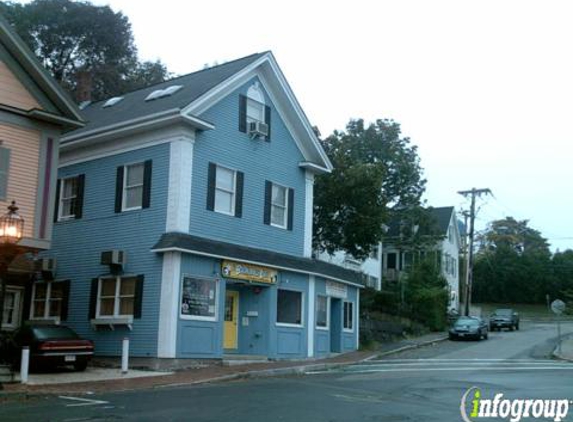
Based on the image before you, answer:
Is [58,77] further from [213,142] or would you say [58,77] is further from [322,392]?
[322,392]

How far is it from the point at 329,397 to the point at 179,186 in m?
9.26

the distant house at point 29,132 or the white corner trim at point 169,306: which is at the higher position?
the distant house at point 29,132

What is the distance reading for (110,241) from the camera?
23.3 m

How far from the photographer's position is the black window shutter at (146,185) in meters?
22.5

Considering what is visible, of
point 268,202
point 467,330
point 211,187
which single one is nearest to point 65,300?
point 211,187

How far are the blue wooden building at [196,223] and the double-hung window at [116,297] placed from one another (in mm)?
42

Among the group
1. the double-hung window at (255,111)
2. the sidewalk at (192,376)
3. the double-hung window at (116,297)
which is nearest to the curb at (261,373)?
the sidewalk at (192,376)

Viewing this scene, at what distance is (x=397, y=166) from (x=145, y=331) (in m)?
31.0

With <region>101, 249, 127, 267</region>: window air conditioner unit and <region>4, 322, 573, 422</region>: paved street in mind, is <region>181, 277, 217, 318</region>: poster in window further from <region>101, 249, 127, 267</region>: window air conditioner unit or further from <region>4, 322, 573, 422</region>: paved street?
<region>4, 322, 573, 422</region>: paved street

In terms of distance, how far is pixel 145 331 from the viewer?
21.4 m

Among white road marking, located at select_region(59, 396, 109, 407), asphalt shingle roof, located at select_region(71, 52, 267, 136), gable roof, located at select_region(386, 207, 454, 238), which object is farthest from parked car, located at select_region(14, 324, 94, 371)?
gable roof, located at select_region(386, 207, 454, 238)

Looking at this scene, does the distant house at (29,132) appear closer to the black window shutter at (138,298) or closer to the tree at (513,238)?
the black window shutter at (138,298)

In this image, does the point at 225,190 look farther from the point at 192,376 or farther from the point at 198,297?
the point at 192,376

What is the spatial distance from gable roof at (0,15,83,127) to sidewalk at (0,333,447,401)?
6.92 m
